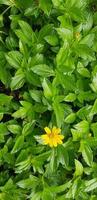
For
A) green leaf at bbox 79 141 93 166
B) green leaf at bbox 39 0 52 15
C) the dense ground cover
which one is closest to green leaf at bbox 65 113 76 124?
the dense ground cover

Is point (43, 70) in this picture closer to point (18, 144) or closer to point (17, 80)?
point (17, 80)

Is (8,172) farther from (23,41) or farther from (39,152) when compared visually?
(23,41)

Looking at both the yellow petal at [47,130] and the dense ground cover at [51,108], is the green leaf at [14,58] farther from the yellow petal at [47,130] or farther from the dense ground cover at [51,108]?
the yellow petal at [47,130]

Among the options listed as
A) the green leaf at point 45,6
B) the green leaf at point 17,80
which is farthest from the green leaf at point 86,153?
the green leaf at point 45,6

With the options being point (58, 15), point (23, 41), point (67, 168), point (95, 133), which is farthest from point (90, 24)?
point (67, 168)

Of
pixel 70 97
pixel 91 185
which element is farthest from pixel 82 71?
pixel 91 185

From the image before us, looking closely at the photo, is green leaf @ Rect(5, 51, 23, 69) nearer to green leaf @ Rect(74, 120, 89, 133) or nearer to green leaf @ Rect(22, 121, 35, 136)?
green leaf @ Rect(22, 121, 35, 136)

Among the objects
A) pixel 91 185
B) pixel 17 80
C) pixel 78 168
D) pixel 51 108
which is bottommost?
pixel 91 185
